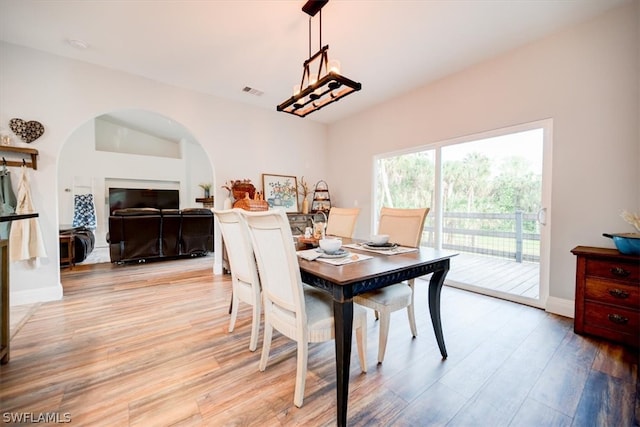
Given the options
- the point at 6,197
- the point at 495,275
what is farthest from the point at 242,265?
the point at 495,275

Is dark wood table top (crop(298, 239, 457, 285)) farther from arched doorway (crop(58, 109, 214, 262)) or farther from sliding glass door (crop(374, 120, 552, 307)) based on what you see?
arched doorway (crop(58, 109, 214, 262))

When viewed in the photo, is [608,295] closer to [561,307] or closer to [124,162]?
[561,307]

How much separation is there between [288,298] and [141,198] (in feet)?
26.5

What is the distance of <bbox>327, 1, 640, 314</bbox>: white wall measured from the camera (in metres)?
2.19

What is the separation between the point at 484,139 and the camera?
3.12m

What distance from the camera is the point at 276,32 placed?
2508mm

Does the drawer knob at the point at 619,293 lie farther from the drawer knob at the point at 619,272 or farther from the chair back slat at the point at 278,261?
the chair back slat at the point at 278,261

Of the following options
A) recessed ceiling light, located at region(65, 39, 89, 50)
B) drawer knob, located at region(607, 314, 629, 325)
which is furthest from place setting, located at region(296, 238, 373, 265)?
recessed ceiling light, located at region(65, 39, 89, 50)

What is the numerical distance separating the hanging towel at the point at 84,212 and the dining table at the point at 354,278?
25.7ft

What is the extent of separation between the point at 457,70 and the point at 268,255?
3.35m

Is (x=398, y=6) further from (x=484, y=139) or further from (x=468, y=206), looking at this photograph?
(x=468, y=206)

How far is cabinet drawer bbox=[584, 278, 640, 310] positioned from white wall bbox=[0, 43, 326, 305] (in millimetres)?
4275

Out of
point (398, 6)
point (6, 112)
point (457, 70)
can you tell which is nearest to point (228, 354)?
point (398, 6)

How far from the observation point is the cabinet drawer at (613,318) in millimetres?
1917
